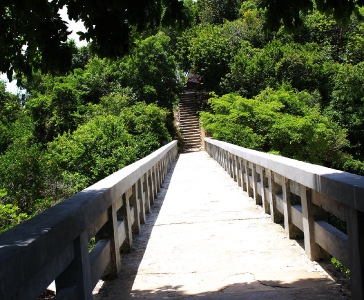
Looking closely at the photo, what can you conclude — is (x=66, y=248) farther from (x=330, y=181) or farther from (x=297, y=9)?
(x=297, y=9)

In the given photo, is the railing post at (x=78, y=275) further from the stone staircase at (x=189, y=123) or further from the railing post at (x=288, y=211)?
the stone staircase at (x=189, y=123)

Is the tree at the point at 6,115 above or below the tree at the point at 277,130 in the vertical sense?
above

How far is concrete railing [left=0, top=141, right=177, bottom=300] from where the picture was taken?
7.23 feet

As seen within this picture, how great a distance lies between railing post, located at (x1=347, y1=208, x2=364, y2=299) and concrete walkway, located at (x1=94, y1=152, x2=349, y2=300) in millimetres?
464

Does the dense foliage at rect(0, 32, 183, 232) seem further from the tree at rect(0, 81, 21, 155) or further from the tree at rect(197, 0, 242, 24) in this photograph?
the tree at rect(197, 0, 242, 24)

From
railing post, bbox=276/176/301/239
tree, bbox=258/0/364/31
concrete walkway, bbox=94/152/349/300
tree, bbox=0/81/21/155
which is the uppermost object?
tree, bbox=0/81/21/155

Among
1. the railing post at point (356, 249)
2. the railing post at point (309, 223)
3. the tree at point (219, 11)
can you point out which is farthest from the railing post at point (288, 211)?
the tree at point (219, 11)

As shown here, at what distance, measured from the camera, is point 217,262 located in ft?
18.1

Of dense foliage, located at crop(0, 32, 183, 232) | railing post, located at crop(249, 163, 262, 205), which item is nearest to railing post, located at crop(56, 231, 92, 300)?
railing post, located at crop(249, 163, 262, 205)

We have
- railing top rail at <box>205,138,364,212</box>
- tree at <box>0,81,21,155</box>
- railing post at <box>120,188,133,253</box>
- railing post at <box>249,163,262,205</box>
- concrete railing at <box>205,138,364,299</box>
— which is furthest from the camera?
tree at <box>0,81,21,155</box>

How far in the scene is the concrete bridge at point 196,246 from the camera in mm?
2844

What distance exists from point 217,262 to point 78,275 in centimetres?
240

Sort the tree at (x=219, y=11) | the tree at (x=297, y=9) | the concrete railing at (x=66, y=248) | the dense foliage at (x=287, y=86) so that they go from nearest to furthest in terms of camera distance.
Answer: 1. the concrete railing at (x=66, y=248)
2. the tree at (x=297, y=9)
3. the dense foliage at (x=287, y=86)
4. the tree at (x=219, y=11)

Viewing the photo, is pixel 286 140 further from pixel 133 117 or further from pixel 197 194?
pixel 197 194
